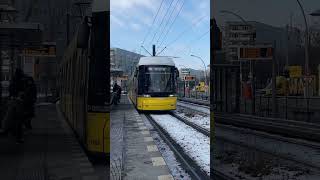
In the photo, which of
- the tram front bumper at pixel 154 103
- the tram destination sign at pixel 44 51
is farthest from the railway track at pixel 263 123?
the tram front bumper at pixel 154 103

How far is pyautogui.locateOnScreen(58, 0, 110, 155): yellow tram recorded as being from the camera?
3828 millimetres

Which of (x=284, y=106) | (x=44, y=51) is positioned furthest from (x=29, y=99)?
(x=284, y=106)

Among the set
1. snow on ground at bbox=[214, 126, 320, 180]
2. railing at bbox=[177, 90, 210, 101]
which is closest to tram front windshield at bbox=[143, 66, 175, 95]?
railing at bbox=[177, 90, 210, 101]

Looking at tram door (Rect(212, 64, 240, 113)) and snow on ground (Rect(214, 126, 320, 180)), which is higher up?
tram door (Rect(212, 64, 240, 113))

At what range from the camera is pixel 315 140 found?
6109mm

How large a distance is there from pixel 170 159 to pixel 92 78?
2.37m

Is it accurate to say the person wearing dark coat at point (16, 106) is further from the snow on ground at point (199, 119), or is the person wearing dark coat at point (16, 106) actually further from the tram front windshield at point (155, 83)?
the tram front windshield at point (155, 83)

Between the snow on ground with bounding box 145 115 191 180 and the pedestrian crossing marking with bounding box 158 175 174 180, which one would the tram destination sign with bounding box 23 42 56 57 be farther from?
the snow on ground with bounding box 145 115 191 180

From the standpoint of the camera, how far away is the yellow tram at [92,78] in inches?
151

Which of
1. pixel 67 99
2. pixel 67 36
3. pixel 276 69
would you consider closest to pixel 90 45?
pixel 67 36

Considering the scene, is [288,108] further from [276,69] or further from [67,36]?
[67,36]

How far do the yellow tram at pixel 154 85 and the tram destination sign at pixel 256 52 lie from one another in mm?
648

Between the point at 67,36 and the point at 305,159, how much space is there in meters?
3.35

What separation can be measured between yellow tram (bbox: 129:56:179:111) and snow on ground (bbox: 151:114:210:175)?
0.98 ft
